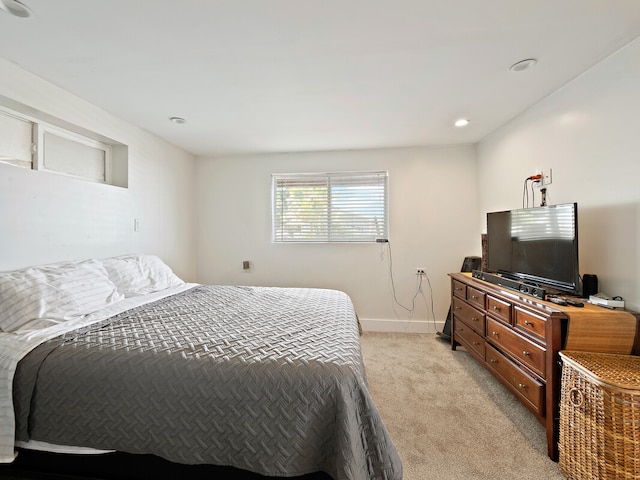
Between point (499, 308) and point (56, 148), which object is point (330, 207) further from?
point (56, 148)

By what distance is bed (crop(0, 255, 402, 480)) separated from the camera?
3.49 feet

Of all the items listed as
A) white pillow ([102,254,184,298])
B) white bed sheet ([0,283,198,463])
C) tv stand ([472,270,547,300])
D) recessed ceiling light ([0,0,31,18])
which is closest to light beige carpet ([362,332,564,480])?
tv stand ([472,270,547,300])

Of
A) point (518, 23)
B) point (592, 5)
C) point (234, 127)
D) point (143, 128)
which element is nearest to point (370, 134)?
point (234, 127)

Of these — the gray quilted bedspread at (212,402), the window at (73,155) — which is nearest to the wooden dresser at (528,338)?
the gray quilted bedspread at (212,402)

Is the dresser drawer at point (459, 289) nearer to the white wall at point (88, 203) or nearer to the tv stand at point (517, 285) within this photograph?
the tv stand at point (517, 285)

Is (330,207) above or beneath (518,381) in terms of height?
above

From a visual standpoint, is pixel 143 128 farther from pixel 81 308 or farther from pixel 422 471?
pixel 422 471

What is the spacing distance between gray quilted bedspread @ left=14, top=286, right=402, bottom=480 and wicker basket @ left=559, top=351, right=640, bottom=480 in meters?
1.00

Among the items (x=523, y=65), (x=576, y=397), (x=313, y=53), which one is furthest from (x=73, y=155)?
(x=576, y=397)

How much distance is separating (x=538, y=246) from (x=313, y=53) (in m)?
2.09

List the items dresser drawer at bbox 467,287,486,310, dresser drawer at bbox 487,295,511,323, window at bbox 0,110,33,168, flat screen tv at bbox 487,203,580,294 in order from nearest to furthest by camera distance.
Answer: flat screen tv at bbox 487,203,580,294 < window at bbox 0,110,33,168 < dresser drawer at bbox 487,295,511,323 < dresser drawer at bbox 467,287,486,310

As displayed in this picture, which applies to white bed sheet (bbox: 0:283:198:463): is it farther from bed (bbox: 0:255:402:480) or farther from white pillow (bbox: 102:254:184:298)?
white pillow (bbox: 102:254:184:298)

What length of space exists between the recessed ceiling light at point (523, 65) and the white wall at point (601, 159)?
434 mm

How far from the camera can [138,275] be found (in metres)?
2.37
